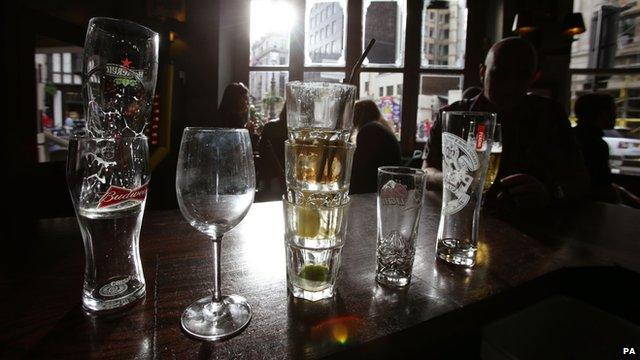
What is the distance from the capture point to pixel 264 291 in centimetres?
61

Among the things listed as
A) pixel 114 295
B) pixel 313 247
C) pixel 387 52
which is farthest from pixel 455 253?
pixel 387 52

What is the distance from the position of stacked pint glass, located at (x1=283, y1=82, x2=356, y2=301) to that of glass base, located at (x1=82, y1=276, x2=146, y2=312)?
24 cm

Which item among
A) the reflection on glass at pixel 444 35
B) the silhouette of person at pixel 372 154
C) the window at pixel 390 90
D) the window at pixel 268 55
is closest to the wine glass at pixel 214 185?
the silhouette of person at pixel 372 154

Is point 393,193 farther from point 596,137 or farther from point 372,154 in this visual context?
point 596,137

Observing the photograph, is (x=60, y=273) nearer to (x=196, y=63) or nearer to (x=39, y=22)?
(x=39, y=22)

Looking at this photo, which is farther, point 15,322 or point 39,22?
point 39,22

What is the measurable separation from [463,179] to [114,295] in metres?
0.68

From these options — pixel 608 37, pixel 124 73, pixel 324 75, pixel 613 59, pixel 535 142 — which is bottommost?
pixel 535 142

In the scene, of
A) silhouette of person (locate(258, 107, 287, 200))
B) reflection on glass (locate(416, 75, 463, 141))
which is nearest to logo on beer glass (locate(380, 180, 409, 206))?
silhouette of person (locate(258, 107, 287, 200))

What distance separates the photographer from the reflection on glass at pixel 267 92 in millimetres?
5285

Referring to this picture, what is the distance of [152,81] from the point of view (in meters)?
0.77

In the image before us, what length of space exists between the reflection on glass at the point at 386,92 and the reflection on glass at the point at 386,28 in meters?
0.21

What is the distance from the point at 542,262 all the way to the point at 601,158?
2.98 meters

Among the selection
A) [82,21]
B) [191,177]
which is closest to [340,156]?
[191,177]
